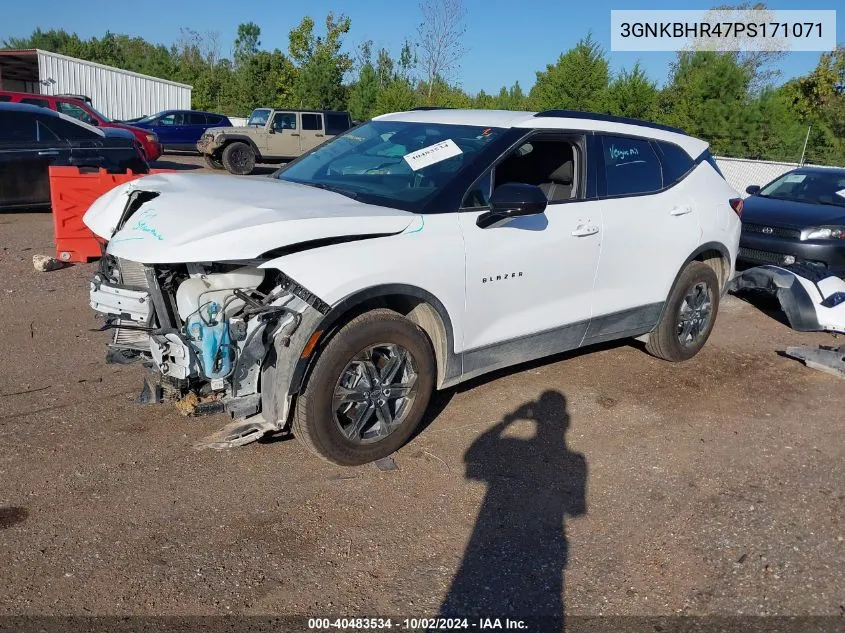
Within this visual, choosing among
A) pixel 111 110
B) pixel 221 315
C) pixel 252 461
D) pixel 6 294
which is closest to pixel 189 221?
pixel 221 315

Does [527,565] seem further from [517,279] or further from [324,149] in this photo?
[324,149]

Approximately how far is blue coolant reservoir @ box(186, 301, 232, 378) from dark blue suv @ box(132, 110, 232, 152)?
24.0 m

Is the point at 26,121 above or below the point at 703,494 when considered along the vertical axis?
above

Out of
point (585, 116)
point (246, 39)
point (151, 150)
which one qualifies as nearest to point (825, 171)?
point (585, 116)

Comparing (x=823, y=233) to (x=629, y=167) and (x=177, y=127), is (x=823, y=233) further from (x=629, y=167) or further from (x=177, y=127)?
(x=177, y=127)

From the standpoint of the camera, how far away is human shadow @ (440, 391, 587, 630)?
9.68 feet

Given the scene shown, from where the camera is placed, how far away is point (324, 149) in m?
5.20

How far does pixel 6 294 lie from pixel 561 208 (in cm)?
539

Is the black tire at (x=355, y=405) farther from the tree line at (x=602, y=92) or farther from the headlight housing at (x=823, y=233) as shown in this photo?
the tree line at (x=602, y=92)

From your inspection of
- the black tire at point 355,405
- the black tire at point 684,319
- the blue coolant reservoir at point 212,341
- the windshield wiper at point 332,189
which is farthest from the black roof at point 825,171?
the blue coolant reservoir at point 212,341

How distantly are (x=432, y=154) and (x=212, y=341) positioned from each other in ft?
5.96

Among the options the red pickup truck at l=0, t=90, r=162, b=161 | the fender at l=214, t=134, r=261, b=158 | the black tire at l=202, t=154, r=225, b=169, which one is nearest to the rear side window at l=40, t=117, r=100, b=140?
the red pickup truck at l=0, t=90, r=162, b=161

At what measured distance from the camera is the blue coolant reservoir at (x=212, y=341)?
341 centimetres

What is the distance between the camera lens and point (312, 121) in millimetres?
21812
